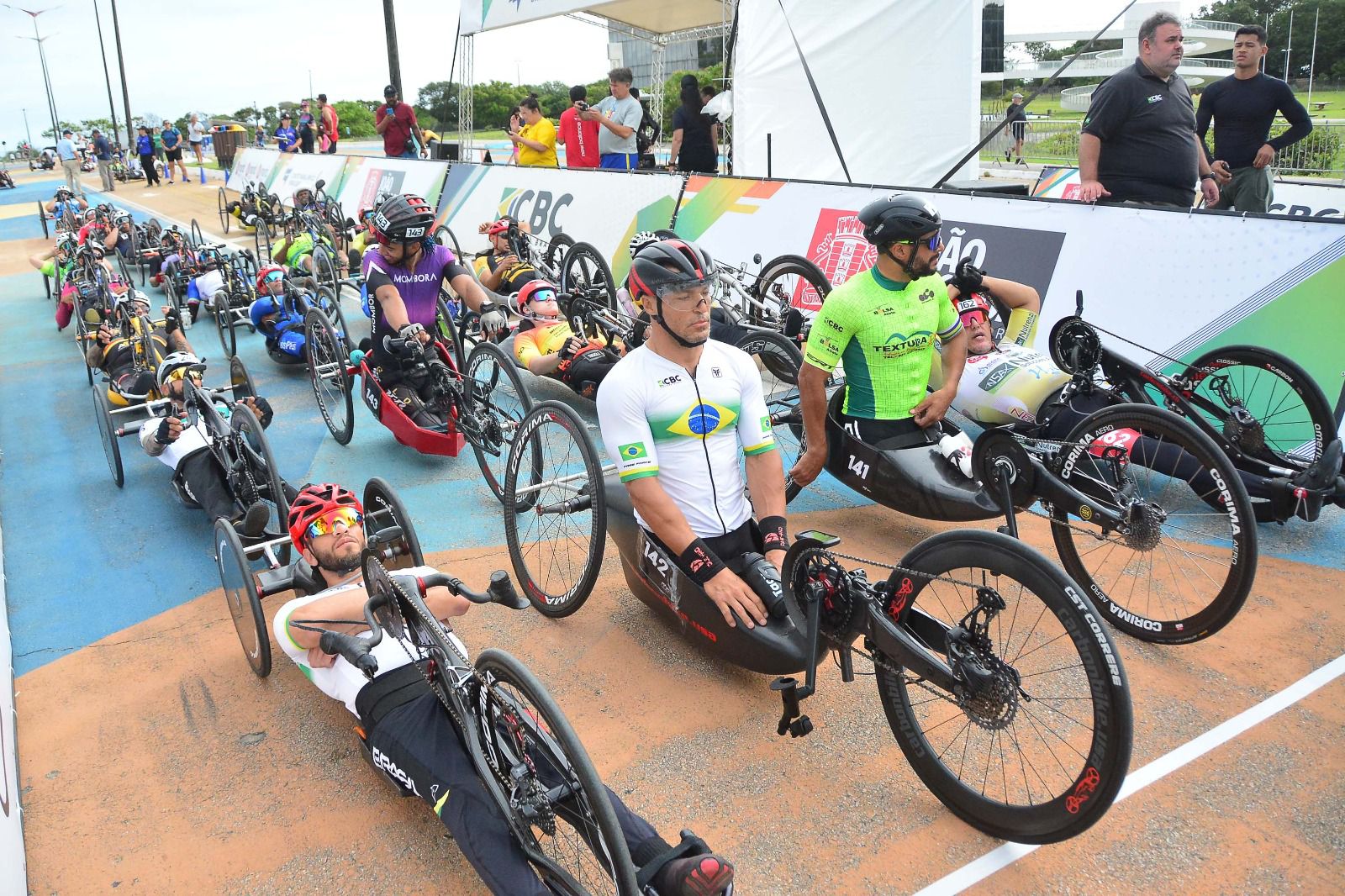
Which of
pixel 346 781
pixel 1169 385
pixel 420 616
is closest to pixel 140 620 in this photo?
pixel 346 781

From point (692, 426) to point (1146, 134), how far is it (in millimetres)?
4762

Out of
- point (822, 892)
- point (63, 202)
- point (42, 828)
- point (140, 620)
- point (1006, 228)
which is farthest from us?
point (63, 202)

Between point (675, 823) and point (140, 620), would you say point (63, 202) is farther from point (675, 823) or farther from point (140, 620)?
point (675, 823)

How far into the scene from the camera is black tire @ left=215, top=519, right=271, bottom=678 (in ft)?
13.3

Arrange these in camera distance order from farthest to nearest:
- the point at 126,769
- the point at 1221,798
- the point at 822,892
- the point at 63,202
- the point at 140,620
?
the point at 63,202 < the point at 140,620 < the point at 126,769 < the point at 1221,798 < the point at 822,892

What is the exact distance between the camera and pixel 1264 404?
5.56 metres

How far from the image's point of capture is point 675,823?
330cm

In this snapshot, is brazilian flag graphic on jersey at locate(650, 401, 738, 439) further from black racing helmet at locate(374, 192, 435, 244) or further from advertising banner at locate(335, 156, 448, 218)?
advertising banner at locate(335, 156, 448, 218)

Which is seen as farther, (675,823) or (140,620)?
(140,620)

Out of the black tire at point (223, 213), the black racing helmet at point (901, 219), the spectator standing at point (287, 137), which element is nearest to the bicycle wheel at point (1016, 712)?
the black racing helmet at point (901, 219)

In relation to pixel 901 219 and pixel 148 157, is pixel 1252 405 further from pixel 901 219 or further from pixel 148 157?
pixel 148 157

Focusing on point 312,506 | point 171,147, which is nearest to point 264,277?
point 312,506

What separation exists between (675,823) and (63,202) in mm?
18794

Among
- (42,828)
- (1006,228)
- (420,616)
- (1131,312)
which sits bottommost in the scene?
(42,828)
